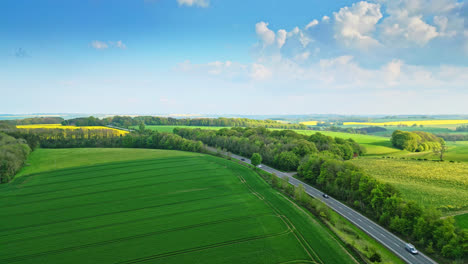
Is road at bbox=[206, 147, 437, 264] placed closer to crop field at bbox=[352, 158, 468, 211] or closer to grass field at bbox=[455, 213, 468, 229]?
crop field at bbox=[352, 158, 468, 211]

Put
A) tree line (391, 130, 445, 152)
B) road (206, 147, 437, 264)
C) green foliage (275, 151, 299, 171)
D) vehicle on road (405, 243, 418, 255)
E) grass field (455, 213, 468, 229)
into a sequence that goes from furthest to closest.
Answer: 1. tree line (391, 130, 445, 152)
2. green foliage (275, 151, 299, 171)
3. grass field (455, 213, 468, 229)
4. vehicle on road (405, 243, 418, 255)
5. road (206, 147, 437, 264)

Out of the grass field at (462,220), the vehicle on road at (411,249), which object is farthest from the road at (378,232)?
the grass field at (462,220)

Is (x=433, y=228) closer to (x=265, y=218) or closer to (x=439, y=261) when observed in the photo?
(x=439, y=261)

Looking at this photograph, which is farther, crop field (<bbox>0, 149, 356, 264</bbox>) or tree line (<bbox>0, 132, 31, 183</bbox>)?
tree line (<bbox>0, 132, 31, 183</bbox>)

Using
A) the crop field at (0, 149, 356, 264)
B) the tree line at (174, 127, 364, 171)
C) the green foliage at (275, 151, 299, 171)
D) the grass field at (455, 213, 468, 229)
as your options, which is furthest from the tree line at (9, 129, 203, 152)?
the grass field at (455, 213, 468, 229)

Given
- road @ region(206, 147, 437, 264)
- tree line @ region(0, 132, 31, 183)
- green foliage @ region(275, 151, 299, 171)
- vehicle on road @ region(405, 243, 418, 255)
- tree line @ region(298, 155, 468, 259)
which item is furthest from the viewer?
green foliage @ region(275, 151, 299, 171)

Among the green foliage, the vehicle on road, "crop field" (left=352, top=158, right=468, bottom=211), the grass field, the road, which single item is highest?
the green foliage

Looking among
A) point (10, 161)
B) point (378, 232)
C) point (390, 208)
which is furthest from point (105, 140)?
point (390, 208)
